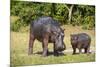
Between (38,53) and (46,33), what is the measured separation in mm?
206

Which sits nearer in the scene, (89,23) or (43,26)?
(43,26)

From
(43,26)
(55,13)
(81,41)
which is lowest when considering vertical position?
(81,41)

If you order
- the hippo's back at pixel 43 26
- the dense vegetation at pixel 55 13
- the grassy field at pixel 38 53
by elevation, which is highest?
the dense vegetation at pixel 55 13

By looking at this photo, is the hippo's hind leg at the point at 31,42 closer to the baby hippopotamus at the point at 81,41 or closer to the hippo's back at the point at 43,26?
the hippo's back at the point at 43,26

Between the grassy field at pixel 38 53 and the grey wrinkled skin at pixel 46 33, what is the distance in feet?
0.13

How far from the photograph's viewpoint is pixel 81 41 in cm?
195

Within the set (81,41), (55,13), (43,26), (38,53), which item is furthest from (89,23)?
(38,53)

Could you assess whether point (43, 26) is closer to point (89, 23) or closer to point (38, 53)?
point (38, 53)

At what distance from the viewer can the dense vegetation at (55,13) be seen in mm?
1738

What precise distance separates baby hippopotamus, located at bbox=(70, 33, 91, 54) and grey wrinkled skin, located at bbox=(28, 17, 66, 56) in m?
0.12

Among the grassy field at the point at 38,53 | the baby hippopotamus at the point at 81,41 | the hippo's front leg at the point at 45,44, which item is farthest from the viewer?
the baby hippopotamus at the point at 81,41

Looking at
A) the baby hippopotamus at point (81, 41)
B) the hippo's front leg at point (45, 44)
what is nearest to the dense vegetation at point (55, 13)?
the baby hippopotamus at point (81, 41)

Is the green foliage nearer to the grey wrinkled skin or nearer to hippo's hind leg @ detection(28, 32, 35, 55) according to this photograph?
the grey wrinkled skin

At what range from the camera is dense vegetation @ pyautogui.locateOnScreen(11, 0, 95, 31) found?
5.70 feet
